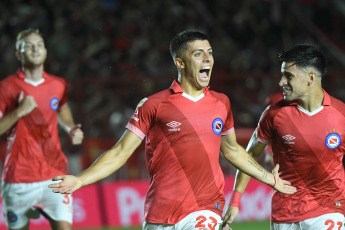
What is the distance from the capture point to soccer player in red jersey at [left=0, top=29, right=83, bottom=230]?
6.62 metres

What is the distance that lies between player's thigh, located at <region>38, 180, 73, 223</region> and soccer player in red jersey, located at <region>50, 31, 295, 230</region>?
1652 millimetres

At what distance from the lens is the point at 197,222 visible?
495cm

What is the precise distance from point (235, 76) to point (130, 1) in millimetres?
3770

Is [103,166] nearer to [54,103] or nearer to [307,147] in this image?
[307,147]

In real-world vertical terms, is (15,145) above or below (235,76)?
below

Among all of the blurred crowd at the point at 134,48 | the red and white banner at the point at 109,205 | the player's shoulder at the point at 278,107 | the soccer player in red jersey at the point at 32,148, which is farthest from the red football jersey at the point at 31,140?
the blurred crowd at the point at 134,48

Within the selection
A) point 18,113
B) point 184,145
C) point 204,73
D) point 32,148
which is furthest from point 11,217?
point 204,73

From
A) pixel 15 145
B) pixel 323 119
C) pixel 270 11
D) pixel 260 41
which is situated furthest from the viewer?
pixel 270 11

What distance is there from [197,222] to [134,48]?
911cm

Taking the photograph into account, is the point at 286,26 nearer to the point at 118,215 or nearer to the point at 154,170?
the point at 118,215

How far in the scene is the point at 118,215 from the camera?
10781 millimetres

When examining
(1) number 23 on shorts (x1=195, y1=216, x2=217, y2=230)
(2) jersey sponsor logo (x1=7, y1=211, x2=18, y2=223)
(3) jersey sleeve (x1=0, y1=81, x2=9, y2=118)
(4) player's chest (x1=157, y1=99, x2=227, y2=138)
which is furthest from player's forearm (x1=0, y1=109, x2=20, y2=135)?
(1) number 23 on shorts (x1=195, y1=216, x2=217, y2=230)

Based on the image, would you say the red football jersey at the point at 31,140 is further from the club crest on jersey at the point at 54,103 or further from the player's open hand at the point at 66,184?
the player's open hand at the point at 66,184

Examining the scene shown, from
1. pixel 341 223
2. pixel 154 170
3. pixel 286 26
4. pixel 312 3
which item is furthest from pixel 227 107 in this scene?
pixel 312 3
